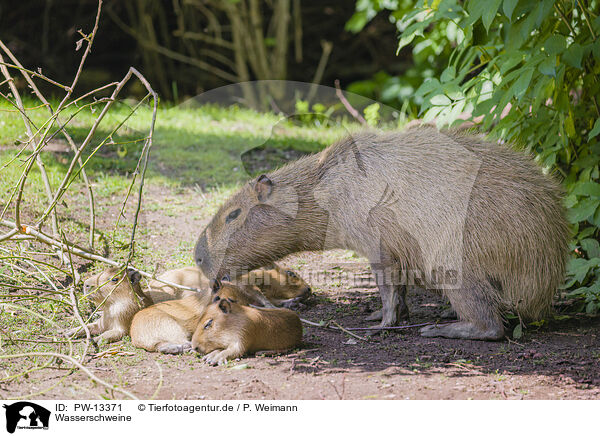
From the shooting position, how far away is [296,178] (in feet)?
12.3

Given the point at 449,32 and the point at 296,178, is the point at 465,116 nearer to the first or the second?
the point at 449,32

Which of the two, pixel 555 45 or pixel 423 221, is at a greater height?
pixel 555 45

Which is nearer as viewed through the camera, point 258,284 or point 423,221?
point 423,221

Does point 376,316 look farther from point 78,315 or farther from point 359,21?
point 359,21

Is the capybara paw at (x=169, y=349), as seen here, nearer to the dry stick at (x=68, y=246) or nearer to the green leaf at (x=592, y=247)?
the dry stick at (x=68, y=246)

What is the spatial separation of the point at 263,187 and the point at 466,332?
1.30m

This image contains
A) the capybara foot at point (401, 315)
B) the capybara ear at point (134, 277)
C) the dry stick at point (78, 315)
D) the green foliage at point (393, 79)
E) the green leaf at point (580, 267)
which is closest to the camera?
the dry stick at point (78, 315)

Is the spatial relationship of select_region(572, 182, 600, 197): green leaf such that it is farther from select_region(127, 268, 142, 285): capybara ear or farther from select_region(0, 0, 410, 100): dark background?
select_region(0, 0, 410, 100): dark background

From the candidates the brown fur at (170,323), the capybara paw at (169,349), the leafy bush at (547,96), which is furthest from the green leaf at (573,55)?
the capybara paw at (169,349)

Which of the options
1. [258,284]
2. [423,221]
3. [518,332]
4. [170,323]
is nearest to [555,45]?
Result: [423,221]

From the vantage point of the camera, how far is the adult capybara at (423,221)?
342 cm

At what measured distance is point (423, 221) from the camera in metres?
3.51

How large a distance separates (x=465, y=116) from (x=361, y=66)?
4.73 meters
